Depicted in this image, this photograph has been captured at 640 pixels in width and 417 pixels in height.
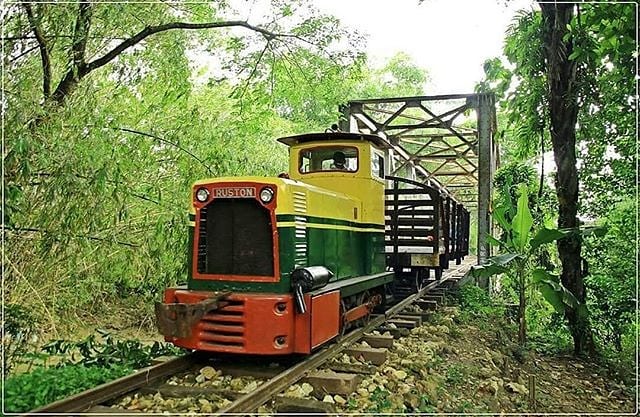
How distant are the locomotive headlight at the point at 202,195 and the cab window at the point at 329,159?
6.97 feet

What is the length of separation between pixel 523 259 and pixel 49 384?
511 centimetres

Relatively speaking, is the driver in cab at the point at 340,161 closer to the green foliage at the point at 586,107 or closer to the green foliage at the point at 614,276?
the green foliage at the point at 586,107

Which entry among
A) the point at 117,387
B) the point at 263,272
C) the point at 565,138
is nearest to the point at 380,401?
the point at 263,272

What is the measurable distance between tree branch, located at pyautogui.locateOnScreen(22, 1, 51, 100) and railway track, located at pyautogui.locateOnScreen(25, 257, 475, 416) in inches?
127

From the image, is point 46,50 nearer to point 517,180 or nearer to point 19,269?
point 19,269

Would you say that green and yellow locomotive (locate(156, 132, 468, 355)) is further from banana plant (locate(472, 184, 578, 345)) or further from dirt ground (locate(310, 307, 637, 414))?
banana plant (locate(472, 184, 578, 345))

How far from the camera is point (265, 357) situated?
5691 millimetres

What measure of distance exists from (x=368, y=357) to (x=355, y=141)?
2841 millimetres

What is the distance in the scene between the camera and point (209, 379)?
16.5ft

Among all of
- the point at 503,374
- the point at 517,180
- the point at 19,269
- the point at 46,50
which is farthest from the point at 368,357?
the point at 517,180

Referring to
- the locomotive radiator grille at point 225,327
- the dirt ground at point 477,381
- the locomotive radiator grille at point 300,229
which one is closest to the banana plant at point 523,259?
the dirt ground at point 477,381

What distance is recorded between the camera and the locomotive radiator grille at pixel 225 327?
5148mm

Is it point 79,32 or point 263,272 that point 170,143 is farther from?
point 263,272

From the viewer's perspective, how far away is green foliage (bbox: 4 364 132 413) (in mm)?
4035
